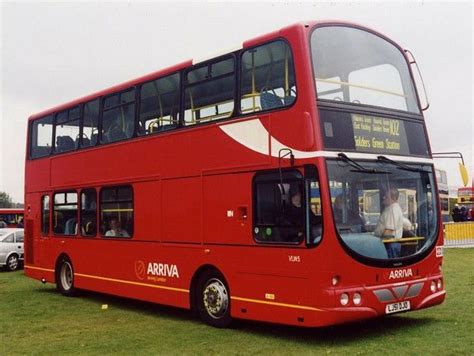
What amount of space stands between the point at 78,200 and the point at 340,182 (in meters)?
7.59

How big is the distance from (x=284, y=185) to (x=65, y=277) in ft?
26.5

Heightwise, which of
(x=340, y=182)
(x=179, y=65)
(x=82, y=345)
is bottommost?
(x=82, y=345)

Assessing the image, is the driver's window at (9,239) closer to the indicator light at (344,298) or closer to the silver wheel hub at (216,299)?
the silver wheel hub at (216,299)

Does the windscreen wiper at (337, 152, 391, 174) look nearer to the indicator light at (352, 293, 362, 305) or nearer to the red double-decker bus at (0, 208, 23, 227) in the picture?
the indicator light at (352, 293, 362, 305)

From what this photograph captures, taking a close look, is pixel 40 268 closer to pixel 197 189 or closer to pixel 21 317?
pixel 21 317

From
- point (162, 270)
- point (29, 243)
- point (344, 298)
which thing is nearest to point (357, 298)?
point (344, 298)

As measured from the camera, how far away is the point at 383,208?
8.89 m

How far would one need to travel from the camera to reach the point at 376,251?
8570 millimetres

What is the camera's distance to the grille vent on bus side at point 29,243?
643 inches

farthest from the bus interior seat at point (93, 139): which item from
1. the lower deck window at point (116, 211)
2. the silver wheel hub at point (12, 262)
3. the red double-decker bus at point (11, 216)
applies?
the red double-decker bus at point (11, 216)

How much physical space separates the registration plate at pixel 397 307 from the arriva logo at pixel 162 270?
3800 millimetres

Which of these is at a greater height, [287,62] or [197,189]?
[287,62]

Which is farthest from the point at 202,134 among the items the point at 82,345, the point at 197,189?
the point at 82,345

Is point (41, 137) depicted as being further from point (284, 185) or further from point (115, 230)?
point (284, 185)
